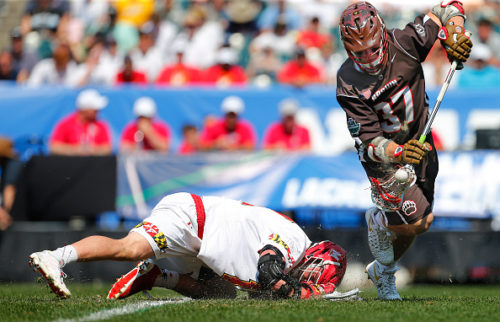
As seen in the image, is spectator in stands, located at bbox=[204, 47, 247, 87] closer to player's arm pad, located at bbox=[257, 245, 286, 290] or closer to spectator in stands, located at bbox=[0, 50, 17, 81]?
spectator in stands, located at bbox=[0, 50, 17, 81]

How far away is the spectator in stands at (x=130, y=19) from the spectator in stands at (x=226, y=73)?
7.86 feet

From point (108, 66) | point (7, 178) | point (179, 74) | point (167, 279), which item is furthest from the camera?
point (108, 66)

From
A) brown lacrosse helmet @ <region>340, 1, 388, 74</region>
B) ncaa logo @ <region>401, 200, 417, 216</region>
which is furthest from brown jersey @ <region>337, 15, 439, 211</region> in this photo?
ncaa logo @ <region>401, 200, 417, 216</region>

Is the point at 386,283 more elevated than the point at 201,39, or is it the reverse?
the point at 201,39

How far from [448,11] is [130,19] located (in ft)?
31.3

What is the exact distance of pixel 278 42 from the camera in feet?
46.0

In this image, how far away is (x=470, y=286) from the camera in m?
8.76

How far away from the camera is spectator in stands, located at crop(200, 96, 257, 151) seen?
1110 centimetres

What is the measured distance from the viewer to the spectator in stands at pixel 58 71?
12953mm

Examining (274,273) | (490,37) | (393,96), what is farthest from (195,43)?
(274,273)

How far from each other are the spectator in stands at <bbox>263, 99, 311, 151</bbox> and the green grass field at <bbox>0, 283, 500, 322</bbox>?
5.20 m

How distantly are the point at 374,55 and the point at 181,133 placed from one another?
628cm

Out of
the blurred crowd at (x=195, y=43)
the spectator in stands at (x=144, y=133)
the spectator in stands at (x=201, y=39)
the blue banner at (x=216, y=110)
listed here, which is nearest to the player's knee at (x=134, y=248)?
the spectator in stands at (x=144, y=133)

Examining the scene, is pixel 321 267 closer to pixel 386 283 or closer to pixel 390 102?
pixel 386 283
